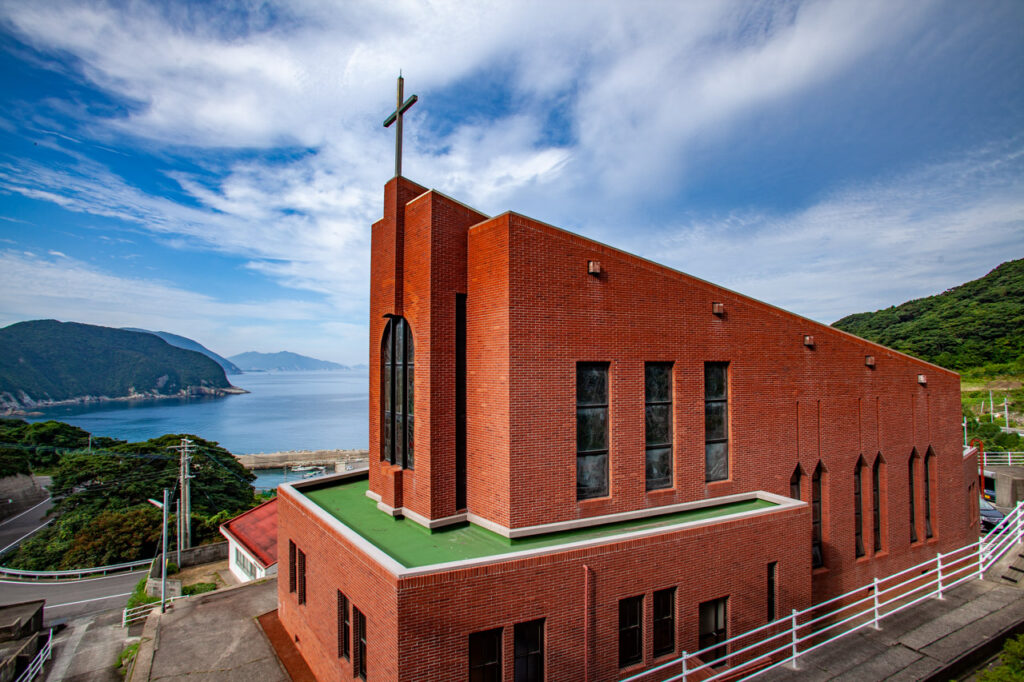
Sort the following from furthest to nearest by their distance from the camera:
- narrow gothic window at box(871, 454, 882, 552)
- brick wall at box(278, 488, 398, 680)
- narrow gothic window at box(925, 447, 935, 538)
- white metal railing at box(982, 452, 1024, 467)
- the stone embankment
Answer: the stone embankment < white metal railing at box(982, 452, 1024, 467) < narrow gothic window at box(925, 447, 935, 538) < narrow gothic window at box(871, 454, 882, 552) < brick wall at box(278, 488, 398, 680)

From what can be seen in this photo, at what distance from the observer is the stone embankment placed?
98.2 meters

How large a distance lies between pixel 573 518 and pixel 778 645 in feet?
20.6

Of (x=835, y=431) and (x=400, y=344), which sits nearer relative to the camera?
(x=400, y=344)

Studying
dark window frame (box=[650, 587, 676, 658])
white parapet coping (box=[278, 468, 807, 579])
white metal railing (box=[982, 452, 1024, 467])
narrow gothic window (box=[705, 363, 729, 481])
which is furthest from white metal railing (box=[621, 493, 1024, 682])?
white metal railing (box=[982, 452, 1024, 467])

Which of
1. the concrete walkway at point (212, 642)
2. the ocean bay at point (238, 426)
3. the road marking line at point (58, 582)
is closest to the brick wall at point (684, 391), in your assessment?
the concrete walkway at point (212, 642)

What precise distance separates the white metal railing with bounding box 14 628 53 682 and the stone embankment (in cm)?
7283

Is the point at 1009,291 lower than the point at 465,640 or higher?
higher

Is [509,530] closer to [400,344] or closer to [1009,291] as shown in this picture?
[400,344]

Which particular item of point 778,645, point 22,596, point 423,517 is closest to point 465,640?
point 423,517

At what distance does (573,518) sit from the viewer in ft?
37.3

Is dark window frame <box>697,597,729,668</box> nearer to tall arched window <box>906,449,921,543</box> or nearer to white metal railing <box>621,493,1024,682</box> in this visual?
white metal railing <box>621,493,1024,682</box>

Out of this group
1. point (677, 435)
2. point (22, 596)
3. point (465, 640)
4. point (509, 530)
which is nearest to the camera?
point (465, 640)

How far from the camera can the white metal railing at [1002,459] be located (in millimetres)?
37625

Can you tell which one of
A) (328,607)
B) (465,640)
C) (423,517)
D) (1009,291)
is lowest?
(328,607)
